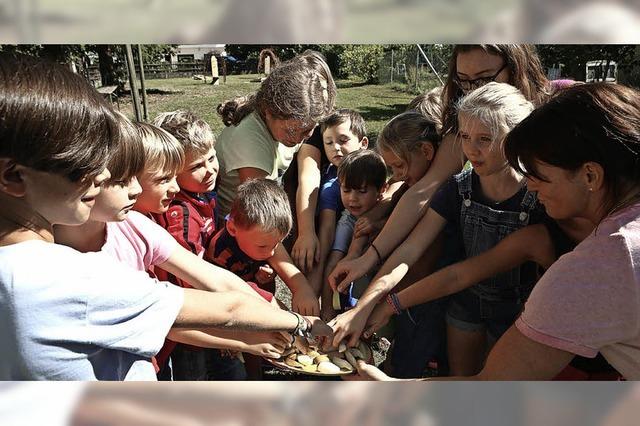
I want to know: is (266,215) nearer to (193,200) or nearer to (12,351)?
(193,200)

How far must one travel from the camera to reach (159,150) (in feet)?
4.73

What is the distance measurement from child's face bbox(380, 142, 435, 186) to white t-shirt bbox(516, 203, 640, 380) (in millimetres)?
765

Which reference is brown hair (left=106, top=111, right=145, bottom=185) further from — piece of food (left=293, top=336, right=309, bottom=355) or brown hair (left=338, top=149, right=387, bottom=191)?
brown hair (left=338, top=149, right=387, bottom=191)

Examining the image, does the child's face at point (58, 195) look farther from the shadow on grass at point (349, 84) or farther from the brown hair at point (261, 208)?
the shadow on grass at point (349, 84)

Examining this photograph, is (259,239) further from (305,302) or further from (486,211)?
(486,211)

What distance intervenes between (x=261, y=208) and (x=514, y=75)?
2.75ft

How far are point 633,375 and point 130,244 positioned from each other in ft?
3.56

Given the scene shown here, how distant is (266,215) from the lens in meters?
1.58

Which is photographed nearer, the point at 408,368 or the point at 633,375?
the point at 633,375

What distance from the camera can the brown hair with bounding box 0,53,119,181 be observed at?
0.77 metres

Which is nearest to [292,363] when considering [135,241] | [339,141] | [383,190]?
[135,241]
